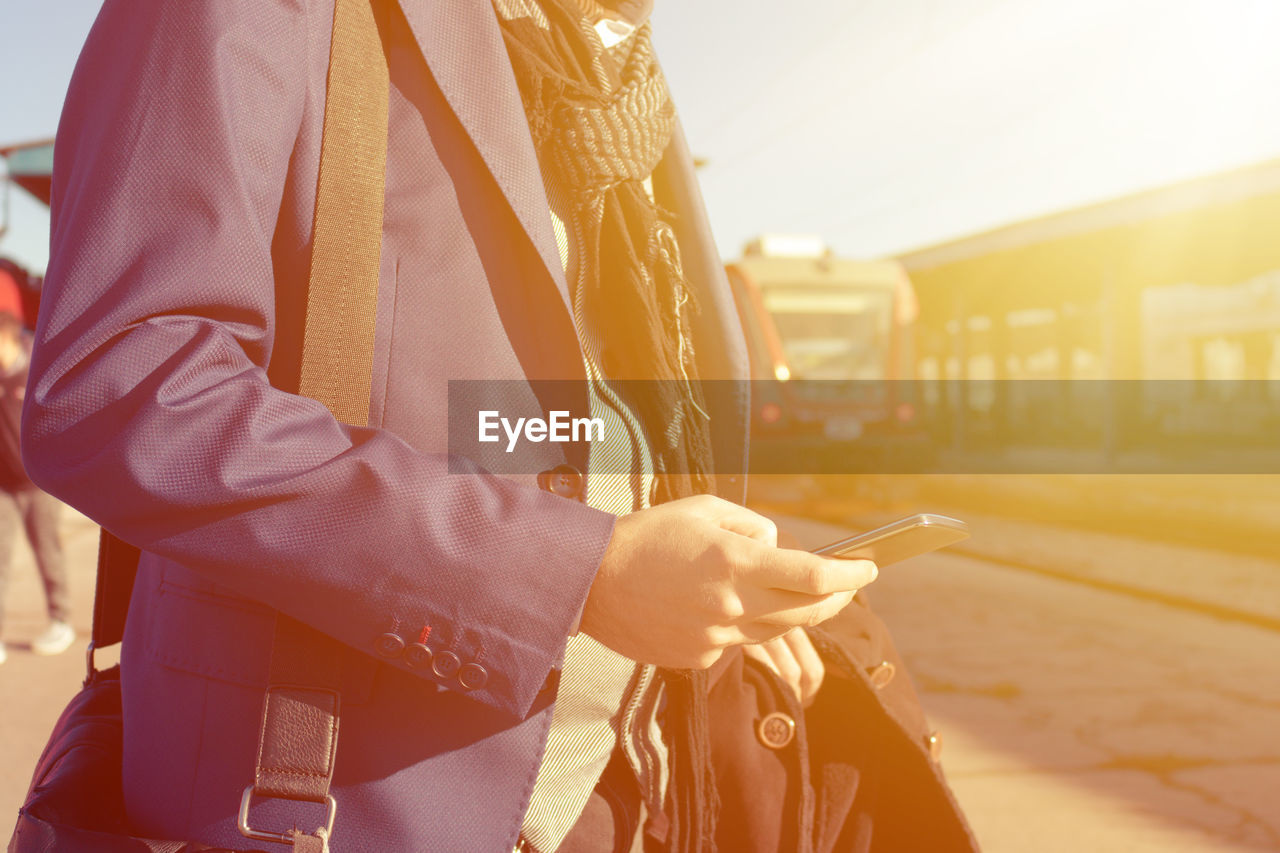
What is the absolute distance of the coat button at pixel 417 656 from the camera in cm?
84

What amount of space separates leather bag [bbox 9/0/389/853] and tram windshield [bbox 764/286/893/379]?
1177 centimetres

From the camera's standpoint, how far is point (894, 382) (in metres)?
12.7

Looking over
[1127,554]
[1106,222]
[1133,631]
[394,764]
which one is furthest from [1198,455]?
[394,764]

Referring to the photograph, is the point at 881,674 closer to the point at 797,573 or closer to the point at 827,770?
the point at 827,770

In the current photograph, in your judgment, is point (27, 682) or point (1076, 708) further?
point (27, 682)

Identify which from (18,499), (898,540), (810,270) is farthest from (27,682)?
(810,270)

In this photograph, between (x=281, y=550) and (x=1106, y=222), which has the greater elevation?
(x=1106, y=222)

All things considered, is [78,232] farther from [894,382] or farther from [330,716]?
[894,382]

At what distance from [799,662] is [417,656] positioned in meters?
0.58

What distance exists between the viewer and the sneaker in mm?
5055

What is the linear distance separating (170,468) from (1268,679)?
5.19m

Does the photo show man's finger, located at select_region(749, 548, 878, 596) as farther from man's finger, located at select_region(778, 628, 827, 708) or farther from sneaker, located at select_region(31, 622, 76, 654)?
sneaker, located at select_region(31, 622, 76, 654)

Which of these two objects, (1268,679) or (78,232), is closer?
(78,232)

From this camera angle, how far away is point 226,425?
2.62 feet
